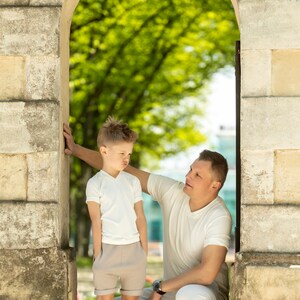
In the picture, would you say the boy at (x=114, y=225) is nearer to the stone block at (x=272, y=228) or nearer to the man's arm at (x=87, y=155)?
the man's arm at (x=87, y=155)

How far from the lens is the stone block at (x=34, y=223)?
251 inches

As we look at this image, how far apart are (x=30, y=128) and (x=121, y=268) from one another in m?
1.17

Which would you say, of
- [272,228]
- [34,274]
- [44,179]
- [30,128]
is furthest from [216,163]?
[34,274]

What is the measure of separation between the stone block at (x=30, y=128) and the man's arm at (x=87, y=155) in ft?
0.86

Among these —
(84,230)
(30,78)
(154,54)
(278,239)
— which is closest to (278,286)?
(278,239)

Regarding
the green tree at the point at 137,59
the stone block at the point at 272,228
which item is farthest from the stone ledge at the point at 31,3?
the green tree at the point at 137,59

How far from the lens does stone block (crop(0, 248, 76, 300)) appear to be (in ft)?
20.9

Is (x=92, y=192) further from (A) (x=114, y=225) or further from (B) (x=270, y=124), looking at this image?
(B) (x=270, y=124)

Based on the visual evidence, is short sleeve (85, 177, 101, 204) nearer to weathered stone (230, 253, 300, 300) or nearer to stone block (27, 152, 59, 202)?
stone block (27, 152, 59, 202)

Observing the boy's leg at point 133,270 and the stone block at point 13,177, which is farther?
the stone block at point 13,177

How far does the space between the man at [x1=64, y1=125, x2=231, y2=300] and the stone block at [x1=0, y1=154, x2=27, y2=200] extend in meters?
0.42

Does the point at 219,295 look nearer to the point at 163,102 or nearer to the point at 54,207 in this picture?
the point at 54,207

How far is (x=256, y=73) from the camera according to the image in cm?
627

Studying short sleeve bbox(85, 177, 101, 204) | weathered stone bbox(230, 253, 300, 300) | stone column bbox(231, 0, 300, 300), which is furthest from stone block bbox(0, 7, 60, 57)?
weathered stone bbox(230, 253, 300, 300)
